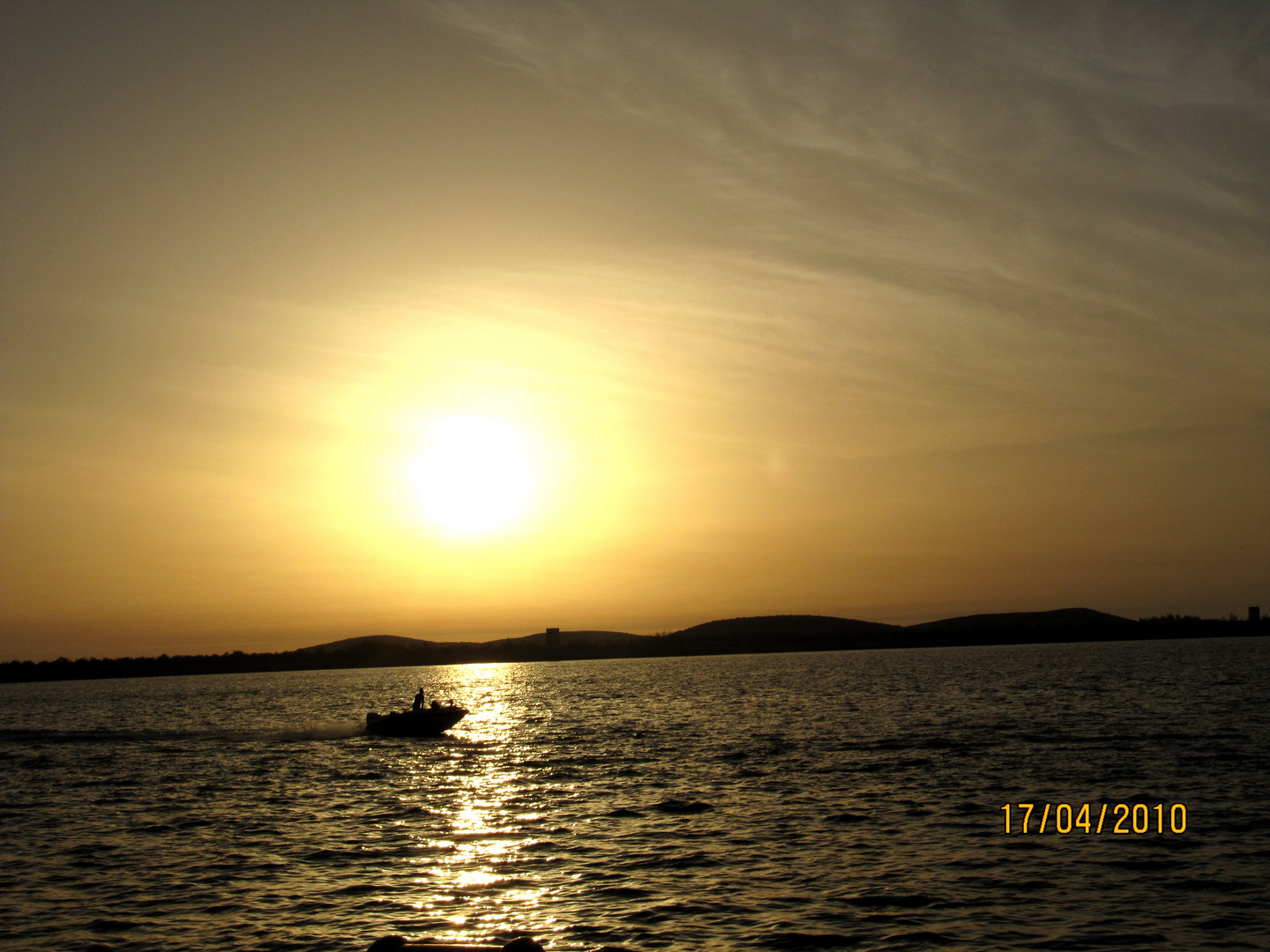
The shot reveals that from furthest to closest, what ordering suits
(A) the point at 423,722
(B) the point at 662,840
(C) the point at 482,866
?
1. (A) the point at 423,722
2. (B) the point at 662,840
3. (C) the point at 482,866

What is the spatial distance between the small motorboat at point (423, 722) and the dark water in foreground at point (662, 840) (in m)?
3.25

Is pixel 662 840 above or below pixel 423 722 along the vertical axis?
below

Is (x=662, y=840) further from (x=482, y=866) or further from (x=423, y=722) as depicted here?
(x=423, y=722)

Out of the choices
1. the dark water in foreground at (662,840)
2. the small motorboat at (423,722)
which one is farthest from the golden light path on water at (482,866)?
the small motorboat at (423,722)

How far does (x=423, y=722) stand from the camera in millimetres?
73625

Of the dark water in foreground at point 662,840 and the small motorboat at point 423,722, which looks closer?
the dark water in foreground at point 662,840

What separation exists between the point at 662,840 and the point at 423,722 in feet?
147

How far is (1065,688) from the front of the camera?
343 feet

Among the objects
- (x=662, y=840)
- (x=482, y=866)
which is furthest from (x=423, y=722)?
(x=482, y=866)

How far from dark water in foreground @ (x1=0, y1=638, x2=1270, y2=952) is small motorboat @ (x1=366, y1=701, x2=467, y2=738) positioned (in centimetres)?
325

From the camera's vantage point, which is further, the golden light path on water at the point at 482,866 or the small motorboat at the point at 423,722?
the small motorboat at the point at 423,722

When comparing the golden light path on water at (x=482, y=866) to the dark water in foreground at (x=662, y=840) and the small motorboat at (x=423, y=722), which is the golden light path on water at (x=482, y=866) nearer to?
the dark water in foreground at (x=662, y=840)

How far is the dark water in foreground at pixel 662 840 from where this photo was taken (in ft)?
75.6

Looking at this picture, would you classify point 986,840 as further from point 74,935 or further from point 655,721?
point 655,721
